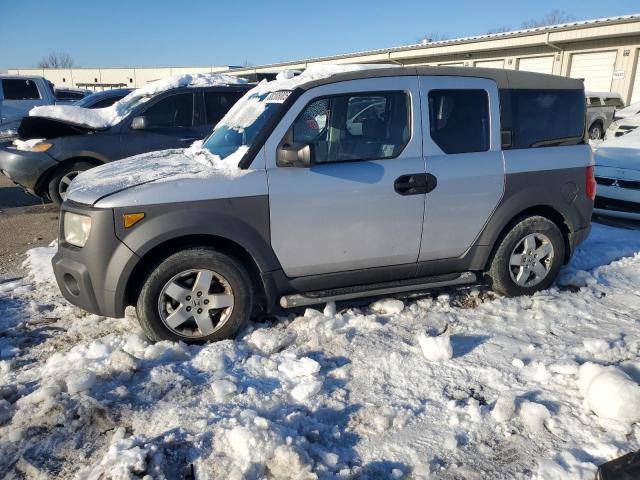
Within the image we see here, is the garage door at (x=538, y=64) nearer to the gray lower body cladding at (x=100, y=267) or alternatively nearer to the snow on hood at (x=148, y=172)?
the snow on hood at (x=148, y=172)

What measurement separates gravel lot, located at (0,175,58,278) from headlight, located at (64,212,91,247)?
79.5 inches

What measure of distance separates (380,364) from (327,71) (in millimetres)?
2220

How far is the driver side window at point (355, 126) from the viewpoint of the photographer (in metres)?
3.68

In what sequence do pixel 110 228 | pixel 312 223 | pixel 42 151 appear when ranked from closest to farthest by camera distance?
pixel 110 228 → pixel 312 223 → pixel 42 151

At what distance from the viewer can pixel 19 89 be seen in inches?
543

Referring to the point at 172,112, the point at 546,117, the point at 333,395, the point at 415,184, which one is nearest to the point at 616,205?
the point at 546,117

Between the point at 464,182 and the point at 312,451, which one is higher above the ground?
the point at 464,182

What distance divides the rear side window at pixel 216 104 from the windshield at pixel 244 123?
3422mm

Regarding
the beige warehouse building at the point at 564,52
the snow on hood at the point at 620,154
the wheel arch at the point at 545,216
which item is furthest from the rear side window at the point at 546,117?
the beige warehouse building at the point at 564,52

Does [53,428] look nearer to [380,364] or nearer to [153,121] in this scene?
[380,364]

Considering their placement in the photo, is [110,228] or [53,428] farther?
[110,228]

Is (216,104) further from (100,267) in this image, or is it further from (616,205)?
(616,205)

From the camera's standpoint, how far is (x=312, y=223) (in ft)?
11.9

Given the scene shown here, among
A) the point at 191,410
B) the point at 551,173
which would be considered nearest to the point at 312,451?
the point at 191,410
